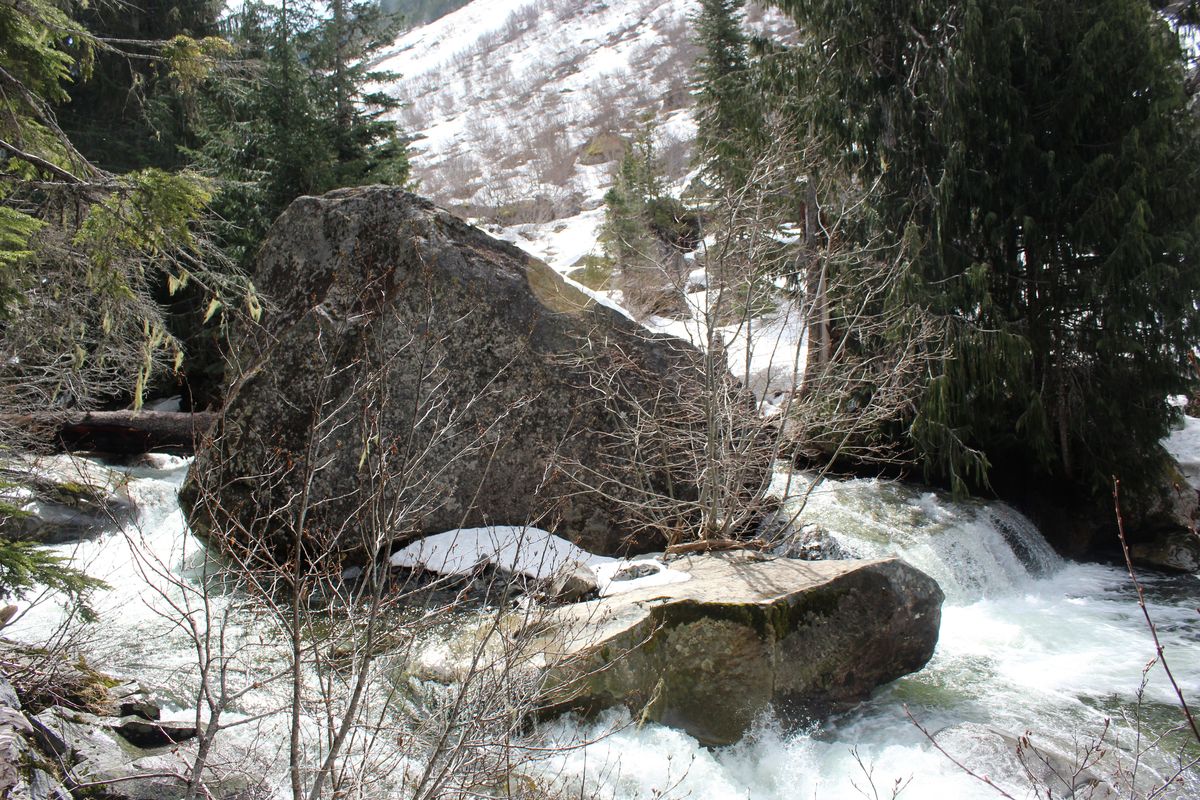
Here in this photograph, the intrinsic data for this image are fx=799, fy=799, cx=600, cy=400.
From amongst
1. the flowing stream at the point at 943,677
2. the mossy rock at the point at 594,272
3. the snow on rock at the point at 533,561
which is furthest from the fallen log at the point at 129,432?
the mossy rock at the point at 594,272

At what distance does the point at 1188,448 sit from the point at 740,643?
1022cm

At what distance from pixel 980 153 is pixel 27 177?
10.3 metres

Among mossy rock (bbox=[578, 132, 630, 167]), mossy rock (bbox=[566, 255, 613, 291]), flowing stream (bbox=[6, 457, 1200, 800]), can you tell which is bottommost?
flowing stream (bbox=[6, 457, 1200, 800])

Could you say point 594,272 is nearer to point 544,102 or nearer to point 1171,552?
point 1171,552

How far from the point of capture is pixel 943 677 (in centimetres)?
640

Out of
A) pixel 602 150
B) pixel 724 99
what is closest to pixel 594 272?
pixel 724 99

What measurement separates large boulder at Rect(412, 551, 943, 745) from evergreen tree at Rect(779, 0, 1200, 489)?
4530 mm

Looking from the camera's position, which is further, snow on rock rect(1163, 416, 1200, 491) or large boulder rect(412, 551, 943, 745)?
snow on rock rect(1163, 416, 1200, 491)

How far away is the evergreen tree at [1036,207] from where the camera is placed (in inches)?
383

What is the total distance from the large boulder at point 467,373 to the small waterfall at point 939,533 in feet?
6.26

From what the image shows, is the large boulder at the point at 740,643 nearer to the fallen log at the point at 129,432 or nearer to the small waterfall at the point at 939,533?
the small waterfall at the point at 939,533

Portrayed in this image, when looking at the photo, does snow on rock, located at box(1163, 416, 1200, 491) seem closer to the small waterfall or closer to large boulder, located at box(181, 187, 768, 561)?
the small waterfall

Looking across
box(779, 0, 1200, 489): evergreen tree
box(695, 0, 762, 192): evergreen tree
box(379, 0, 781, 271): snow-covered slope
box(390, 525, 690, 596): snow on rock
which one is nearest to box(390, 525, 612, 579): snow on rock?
box(390, 525, 690, 596): snow on rock

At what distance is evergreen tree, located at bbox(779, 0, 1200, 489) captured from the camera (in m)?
9.72
